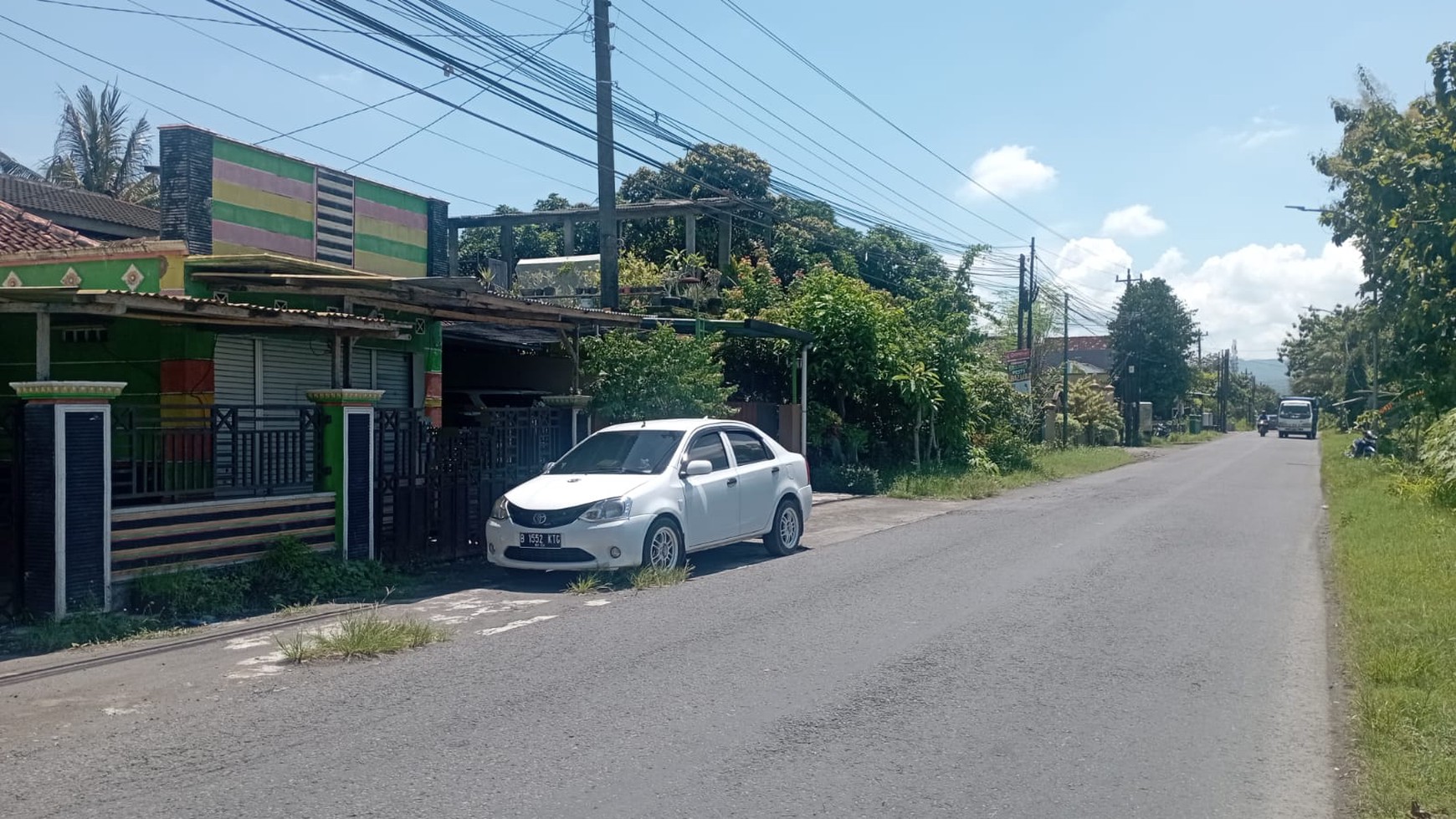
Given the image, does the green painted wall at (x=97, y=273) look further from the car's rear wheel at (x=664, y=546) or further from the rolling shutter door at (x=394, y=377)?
the car's rear wheel at (x=664, y=546)

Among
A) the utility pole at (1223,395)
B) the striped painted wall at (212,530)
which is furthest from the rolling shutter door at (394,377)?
the utility pole at (1223,395)

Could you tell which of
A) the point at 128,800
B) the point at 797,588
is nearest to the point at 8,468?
the point at 128,800

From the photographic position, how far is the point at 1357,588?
10.3 m

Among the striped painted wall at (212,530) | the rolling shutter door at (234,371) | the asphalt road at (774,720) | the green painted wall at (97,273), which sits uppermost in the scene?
the green painted wall at (97,273)

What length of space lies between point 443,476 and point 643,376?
3.49 meters

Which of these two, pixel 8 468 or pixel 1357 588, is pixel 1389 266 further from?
pixel 8 468

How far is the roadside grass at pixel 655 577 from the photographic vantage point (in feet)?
34.7

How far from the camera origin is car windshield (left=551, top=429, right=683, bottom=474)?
11600 mm

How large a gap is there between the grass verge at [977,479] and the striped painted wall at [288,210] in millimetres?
9909

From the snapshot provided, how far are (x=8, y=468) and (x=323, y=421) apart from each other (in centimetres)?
281

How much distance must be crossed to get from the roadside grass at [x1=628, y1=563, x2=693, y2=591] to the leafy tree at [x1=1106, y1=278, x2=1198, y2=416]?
56791 millimetres

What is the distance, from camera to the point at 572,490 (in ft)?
36.2

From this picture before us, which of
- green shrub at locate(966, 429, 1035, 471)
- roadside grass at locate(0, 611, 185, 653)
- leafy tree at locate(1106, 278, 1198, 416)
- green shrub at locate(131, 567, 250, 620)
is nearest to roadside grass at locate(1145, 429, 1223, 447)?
leafy tree at locate(1106, 278, 1198, 416)

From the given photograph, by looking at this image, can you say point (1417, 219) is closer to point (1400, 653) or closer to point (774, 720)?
point (1400, 653)
